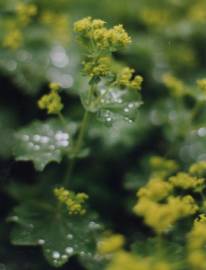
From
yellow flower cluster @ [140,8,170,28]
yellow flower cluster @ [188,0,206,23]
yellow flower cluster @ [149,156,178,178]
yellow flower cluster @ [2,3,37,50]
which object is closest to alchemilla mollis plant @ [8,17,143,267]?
yellow flower cluster @ [149,156,178,178]

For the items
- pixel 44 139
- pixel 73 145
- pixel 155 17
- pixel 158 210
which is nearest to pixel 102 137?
pixel 73 145

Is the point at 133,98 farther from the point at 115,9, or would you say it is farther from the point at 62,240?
the point at 115,9

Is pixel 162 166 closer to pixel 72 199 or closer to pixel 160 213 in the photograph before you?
pixel 72 199

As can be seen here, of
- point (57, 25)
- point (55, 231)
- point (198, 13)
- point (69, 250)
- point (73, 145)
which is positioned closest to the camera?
point (69, 250)

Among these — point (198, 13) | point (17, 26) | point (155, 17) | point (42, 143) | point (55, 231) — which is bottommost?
point (55, 231)

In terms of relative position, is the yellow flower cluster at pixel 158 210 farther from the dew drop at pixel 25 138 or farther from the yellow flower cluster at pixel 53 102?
the dew drop at pixel 25 138

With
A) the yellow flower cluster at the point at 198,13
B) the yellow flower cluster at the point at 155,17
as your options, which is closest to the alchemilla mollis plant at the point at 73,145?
the yellow flower cluster at the point at 155,17

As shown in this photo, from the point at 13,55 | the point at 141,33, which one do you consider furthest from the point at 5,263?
the point at 141,33
